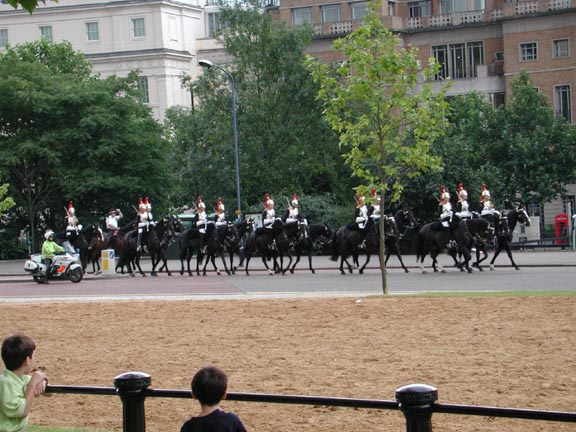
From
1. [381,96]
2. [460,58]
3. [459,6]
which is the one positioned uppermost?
[459,6]

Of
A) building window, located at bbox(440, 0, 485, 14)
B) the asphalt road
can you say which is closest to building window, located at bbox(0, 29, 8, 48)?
building window, located at bbox(440, 0, 485, 14)

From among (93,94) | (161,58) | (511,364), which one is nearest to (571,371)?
(511,364)

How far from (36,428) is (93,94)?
5707 centimetres

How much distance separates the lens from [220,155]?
212 feet

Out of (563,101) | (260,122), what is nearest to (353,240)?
(260,122)

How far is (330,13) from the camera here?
274 ft

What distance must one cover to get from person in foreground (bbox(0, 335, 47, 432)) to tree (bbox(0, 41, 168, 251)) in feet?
187

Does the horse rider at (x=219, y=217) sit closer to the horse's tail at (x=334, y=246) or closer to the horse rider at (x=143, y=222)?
the horse rider at (x=143, y=222)

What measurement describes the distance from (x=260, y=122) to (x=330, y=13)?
2128cm

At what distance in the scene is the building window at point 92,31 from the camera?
339 feet

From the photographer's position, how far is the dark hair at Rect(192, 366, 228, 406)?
725 centimetres

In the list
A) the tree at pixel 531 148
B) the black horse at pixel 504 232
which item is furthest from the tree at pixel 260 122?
the black horse at pixel 504 232

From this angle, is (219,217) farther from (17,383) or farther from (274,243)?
(17,383)

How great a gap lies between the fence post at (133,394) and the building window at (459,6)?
244 ft
